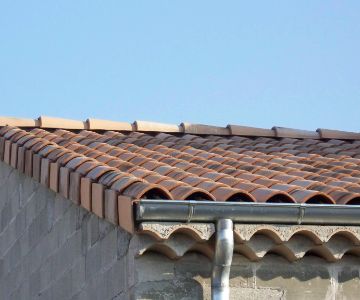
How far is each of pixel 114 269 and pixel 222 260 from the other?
89cm

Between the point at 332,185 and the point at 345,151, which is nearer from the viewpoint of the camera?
the point at 332,185

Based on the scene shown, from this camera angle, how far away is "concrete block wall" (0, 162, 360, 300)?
23.2ft

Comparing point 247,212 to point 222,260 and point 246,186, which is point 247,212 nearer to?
point 222,260

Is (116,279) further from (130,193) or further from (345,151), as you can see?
(345,151)

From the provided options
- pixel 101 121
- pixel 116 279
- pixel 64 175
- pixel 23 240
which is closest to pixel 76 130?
pixel 101 121

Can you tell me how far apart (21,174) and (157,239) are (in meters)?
3.51

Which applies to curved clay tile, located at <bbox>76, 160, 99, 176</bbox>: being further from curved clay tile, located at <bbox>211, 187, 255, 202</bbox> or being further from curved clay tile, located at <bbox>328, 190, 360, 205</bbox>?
curved clay tile, located at <bbox>328, 190, 360, 205</bbox>

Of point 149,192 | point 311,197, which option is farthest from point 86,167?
point 311,197

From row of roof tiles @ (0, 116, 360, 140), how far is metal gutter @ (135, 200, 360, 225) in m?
3.45

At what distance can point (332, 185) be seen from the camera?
7750 mm

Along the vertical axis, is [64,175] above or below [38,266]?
above

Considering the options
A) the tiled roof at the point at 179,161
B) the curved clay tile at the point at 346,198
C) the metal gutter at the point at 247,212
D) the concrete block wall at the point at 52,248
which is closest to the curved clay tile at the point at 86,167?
the tiled roof at the point at 179,161

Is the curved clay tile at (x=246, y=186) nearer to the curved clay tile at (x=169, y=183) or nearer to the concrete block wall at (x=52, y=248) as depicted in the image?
the curved clay tile at (x=169, y=183)

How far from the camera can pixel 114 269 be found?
24.6 ft
